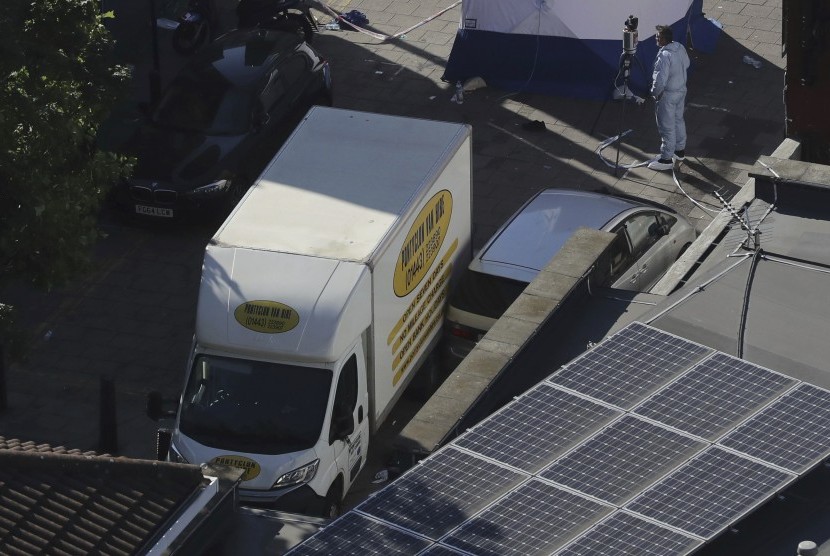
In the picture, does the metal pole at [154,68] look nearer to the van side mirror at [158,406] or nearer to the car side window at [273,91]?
the car side window at [273,91]

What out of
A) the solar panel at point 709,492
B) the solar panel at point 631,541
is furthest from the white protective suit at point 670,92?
the solar panel at point 631,541

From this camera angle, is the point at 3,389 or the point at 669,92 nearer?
the point at 3,389

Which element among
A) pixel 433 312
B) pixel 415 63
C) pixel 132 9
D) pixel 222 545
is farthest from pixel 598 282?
pixel 132 9

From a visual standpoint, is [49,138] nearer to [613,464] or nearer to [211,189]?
[211,189]

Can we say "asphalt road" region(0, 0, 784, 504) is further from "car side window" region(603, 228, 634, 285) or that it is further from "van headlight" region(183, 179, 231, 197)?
"car side window" region(603, 228, 634, 285)

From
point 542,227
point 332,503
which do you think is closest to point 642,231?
point 542,227

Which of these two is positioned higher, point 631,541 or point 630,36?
point 631,541

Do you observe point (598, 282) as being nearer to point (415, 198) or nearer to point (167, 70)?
point (415, 198)
